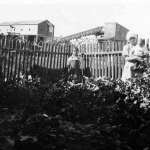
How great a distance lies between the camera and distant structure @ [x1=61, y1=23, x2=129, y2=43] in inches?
1209

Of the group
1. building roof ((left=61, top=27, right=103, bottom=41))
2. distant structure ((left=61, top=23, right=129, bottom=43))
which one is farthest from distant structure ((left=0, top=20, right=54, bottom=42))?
building roof ((left=61, top=27, right=103, bottom=41))

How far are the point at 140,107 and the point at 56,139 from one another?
158cm

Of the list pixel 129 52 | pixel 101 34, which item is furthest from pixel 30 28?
pixel 129 52

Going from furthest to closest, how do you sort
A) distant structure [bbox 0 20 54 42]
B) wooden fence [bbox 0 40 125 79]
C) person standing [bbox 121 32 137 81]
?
distant structure [bbox 0 20 54 42] → wooden fence [bbox 0 40 125 79] → person standing [bbox 121 32 137 81]

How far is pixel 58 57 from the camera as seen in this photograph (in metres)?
13.8

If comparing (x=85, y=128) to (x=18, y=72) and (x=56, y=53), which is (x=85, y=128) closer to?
(x=18, y=72)

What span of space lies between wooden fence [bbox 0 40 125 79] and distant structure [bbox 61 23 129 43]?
14.2m

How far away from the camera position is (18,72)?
39.1ft

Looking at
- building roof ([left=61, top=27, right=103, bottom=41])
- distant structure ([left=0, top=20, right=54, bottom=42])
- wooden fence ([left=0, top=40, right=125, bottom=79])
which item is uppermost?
distant structure ([left=0, top=20, right=54, bottom=42])

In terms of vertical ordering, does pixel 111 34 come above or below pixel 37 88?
above

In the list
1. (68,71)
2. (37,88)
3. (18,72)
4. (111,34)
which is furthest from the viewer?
(111,34)

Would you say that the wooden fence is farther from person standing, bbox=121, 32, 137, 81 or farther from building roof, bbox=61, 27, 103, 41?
building roof, bbox=61, 27, 103, 41

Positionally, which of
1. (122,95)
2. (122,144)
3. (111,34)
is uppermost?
(111,34)

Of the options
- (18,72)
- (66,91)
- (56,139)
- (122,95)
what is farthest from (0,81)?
(18,72)
